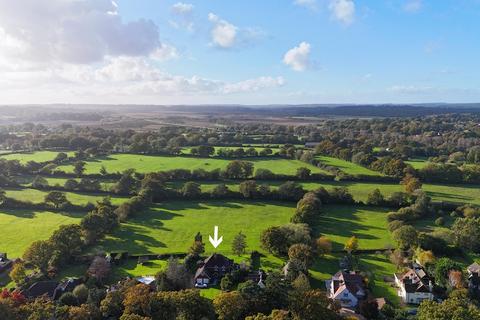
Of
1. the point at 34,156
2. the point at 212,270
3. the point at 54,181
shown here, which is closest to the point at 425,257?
the point at 212,270

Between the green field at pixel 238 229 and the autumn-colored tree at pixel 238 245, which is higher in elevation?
the autumn-colored tree at pixel 238 245

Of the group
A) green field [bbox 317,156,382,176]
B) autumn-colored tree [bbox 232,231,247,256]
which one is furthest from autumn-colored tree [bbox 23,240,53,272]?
green field [bbox 317,156,382,176]

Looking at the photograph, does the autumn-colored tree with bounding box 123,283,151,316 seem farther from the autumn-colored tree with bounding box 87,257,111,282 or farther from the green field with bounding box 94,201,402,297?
the autumn-colored tree with bounding box 87,257,111,282

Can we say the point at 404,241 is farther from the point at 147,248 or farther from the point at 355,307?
the point at 147,248

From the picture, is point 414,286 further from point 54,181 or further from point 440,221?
point 54,181

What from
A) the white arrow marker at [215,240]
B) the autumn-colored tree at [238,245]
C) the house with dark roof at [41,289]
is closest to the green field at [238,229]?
the white arrow marker at [215,240]

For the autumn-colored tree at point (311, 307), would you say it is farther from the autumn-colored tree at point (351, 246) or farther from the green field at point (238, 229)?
the autumn-colored tree at point (351, 246)
